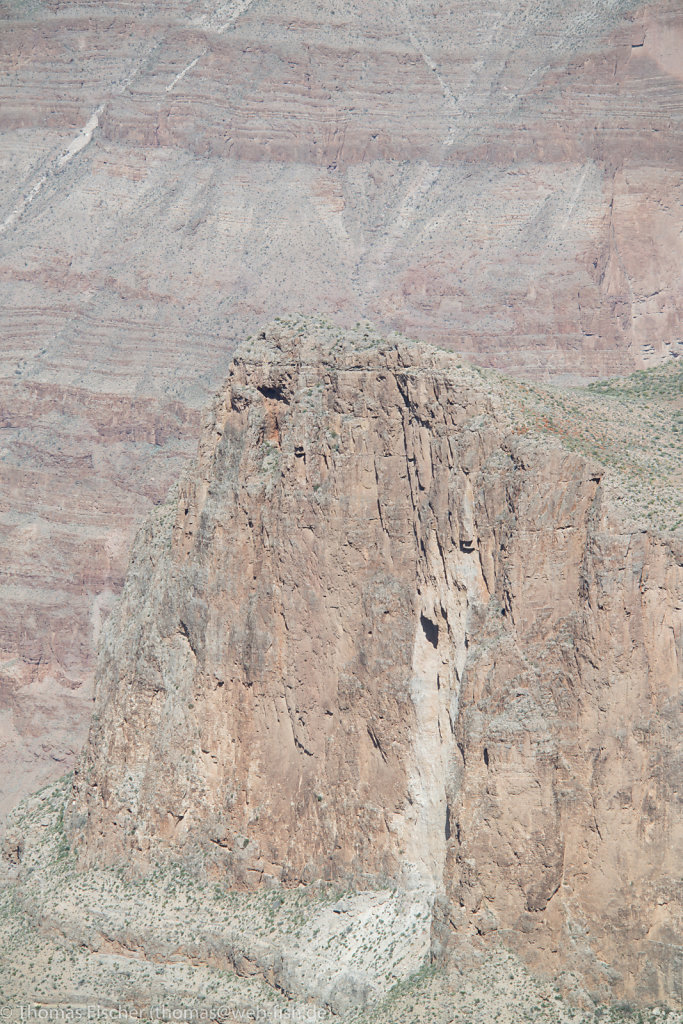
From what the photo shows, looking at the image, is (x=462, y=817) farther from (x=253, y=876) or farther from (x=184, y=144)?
(x=184, y=144)

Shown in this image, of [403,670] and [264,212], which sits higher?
[403,670]

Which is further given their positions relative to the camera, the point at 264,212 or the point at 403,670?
the point at 264,212

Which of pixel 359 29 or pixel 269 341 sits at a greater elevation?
pixel 269 341

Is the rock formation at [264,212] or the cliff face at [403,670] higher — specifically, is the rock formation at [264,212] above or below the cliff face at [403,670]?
below

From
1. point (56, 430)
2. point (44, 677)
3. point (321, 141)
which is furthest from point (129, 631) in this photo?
point (321, 141)

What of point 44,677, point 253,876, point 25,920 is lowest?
point 44,677

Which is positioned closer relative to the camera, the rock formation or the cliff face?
the cliff face

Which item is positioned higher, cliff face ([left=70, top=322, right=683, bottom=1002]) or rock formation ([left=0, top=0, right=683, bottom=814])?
cliff face ([left=70, top=322, right=683, bottom=1002])

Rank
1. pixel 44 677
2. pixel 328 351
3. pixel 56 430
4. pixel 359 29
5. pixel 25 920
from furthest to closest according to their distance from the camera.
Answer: pixel 359 29 < pixel 56 430 < pixel 44 677 < pixel 25 920 < pixel 328 351
